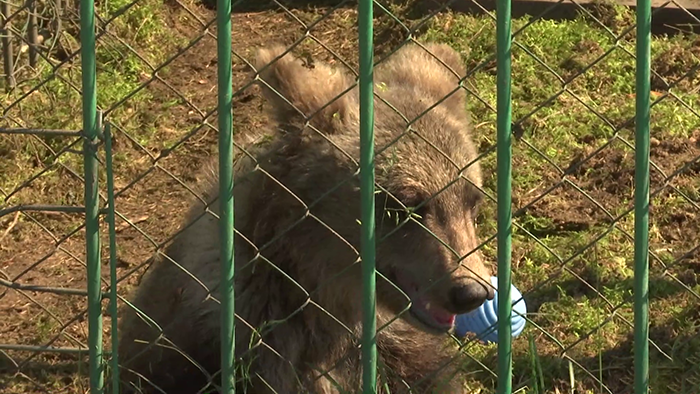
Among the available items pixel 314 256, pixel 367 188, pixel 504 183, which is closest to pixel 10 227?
pixel 314 256

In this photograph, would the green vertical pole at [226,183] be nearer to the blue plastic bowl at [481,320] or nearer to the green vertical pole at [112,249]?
the green vertical pole at [112,249]

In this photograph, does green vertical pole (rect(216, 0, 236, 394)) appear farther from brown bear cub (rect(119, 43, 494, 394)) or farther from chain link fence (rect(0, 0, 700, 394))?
brown bear cub (rect(119, 43, 494, 394))

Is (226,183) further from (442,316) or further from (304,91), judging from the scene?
(442,316)

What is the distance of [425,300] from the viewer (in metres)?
4.15

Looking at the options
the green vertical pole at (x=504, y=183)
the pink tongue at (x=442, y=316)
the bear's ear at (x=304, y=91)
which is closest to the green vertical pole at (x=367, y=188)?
the green vertical pole at (x=504, y=183)

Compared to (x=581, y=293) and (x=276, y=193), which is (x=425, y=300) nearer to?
(x=276, y=193)

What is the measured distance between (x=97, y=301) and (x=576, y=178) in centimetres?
347

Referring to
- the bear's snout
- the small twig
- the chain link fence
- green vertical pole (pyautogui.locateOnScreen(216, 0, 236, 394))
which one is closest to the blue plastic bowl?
the chain link fence

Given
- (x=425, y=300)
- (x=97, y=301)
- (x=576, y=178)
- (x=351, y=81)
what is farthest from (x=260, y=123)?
(x=97, y=301)

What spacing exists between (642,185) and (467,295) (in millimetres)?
933

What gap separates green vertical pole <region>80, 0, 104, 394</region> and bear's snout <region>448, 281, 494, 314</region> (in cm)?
125

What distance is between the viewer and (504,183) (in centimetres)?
314

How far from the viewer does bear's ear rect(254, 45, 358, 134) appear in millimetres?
3805

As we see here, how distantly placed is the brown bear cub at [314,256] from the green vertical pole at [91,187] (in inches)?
22.9
